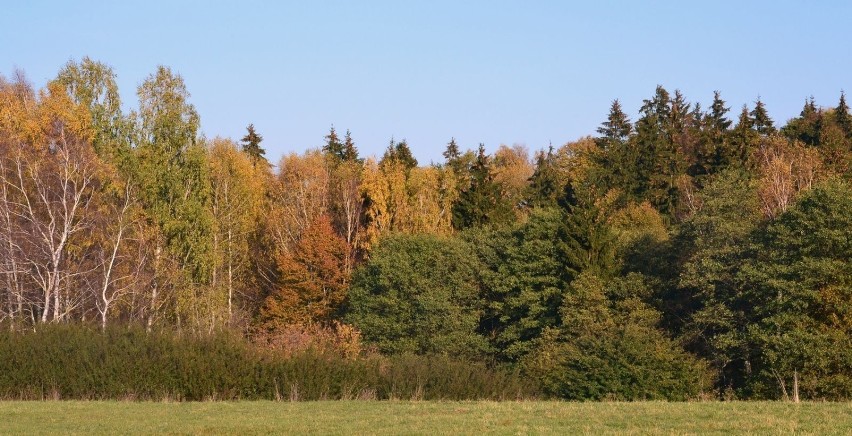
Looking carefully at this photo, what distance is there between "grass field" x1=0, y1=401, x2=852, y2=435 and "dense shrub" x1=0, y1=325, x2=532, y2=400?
7723 millimetres

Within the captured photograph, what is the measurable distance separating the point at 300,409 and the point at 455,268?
38436 millimetres

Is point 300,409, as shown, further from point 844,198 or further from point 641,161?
point 641,161

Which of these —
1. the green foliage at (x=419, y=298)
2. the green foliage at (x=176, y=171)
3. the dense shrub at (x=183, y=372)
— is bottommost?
the dense shrub at (x=183, y=372)

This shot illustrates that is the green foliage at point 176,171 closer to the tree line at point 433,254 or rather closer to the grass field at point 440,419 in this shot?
the tree line at point 433,254

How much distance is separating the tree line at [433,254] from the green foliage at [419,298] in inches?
5.3

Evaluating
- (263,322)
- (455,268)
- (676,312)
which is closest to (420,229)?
(455,268)

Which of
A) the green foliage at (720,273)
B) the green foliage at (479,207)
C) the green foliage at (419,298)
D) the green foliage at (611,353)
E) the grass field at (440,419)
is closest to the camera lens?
the grass field at (440,419)

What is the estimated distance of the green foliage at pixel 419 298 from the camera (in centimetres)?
5878

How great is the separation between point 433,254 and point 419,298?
3857 millimetres

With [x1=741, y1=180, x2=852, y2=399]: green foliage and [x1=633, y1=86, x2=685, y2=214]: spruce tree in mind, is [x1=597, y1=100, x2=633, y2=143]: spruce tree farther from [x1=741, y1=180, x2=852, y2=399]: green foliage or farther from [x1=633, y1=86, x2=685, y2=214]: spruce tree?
[x1=741, y1=180, x2=852, y2=399]: green foliage

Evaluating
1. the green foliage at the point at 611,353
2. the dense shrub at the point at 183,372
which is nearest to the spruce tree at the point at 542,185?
the green foliage at the point at 611,353

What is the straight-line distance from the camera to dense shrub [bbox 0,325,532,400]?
3328 centimetres

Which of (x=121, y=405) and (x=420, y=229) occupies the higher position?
(x=420, y=229)

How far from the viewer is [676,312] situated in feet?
174
